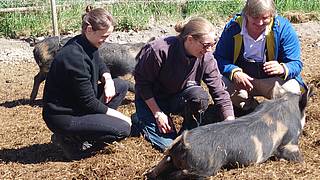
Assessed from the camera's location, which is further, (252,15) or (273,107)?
(252,15)

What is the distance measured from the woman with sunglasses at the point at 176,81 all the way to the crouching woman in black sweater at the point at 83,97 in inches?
11.2

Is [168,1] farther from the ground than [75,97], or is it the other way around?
[75,97]

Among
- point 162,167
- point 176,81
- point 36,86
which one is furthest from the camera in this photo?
point 36,86

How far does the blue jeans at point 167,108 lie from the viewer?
16.1ft

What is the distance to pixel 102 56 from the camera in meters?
7.44

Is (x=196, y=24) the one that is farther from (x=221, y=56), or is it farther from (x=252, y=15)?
(x=221, y=56)

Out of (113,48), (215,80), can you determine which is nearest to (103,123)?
(215,80)

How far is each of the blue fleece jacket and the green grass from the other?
588cm

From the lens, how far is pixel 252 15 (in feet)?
16.5

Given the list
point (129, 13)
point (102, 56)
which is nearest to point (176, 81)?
point (102, 56)

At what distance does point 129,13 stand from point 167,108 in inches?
275

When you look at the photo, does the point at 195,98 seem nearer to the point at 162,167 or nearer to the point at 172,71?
the point at 172,71

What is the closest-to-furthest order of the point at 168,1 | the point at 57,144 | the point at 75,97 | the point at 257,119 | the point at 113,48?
the point at 257,119
the point at 75,97
the point at 57,144
the point at 113,48
the point at 168,1

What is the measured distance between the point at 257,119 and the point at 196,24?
34.8 inches
